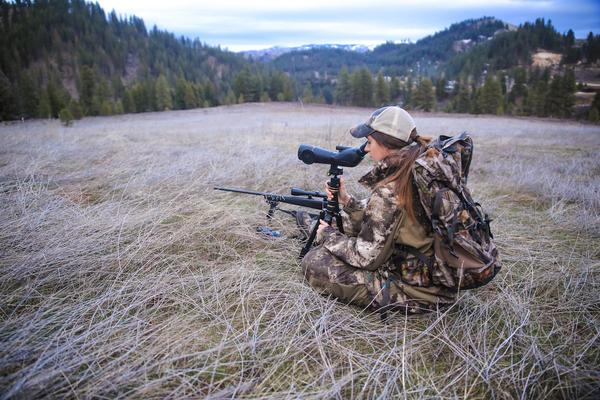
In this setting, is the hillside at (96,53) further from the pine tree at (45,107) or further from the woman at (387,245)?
the woman at (387,245)

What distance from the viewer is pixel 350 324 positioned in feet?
7.23

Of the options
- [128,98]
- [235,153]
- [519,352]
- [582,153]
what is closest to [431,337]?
[519,352]

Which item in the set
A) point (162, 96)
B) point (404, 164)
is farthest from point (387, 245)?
point (162, 96)

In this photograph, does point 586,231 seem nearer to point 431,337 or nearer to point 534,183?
point 534,183

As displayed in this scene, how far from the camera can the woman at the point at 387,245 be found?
2029 mm

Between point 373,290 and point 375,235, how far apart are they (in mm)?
467

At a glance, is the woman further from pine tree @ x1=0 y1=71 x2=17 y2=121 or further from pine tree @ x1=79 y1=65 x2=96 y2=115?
pine tree @ x1=79 y1=65 x2=96 y2=115

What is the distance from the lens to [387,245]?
6.82ft

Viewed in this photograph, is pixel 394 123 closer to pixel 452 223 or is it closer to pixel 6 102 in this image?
pixel 452 223

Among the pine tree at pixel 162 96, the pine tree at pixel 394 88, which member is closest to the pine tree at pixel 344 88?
the pine tree at pixel 394 88

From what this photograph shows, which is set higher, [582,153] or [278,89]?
[278,89]

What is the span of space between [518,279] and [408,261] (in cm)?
143

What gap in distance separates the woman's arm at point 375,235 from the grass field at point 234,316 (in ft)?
1.38

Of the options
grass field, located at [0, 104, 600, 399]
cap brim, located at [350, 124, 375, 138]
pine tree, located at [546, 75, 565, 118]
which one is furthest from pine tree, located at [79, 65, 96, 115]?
pine tree, located at [546, 75, 565, 118]
